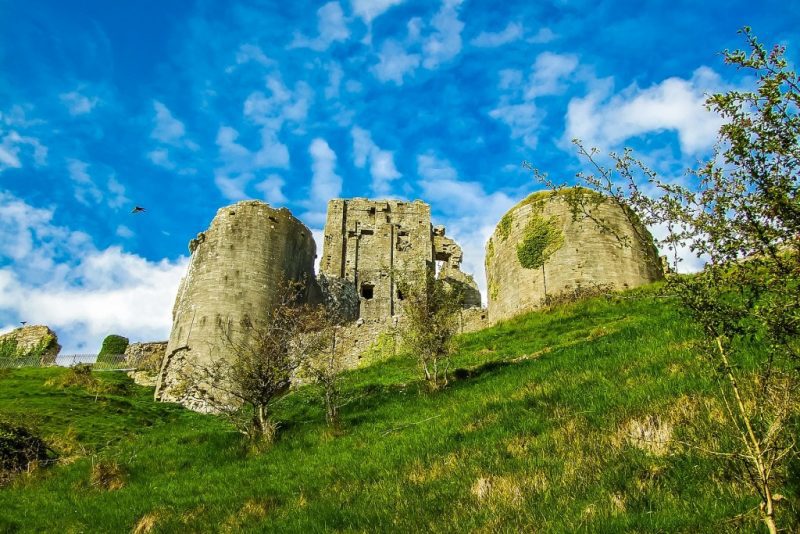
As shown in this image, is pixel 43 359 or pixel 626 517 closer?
pixel 626 517

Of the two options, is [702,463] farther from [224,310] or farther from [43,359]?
[43,359]

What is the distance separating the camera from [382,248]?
43312 millimetres

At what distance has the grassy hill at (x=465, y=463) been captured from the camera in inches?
204

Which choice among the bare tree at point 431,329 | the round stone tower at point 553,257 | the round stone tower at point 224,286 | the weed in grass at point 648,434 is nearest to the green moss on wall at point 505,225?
the round stone tower at point 553,257

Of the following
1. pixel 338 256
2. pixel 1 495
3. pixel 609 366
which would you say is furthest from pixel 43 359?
pixel 609 366

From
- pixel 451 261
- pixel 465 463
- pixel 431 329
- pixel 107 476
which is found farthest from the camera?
pixel 451 261

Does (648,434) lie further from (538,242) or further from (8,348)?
(8,348)

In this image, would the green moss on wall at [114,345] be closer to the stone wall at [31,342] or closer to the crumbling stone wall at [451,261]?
the stone wall at [31,342]

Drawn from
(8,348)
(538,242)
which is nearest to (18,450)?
(538,242)

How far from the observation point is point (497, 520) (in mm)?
5238

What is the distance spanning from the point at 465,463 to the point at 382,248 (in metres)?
36.3

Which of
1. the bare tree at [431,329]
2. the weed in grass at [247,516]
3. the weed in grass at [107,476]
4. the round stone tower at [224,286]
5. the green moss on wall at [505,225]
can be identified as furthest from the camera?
the green moss on wall at [505,225]

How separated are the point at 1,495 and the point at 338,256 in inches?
1277

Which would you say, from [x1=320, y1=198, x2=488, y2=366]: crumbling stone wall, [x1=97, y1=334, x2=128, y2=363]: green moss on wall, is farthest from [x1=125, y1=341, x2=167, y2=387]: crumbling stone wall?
[x1=320, y1=198, x2=488, y2=366]: crumbling stone wall
